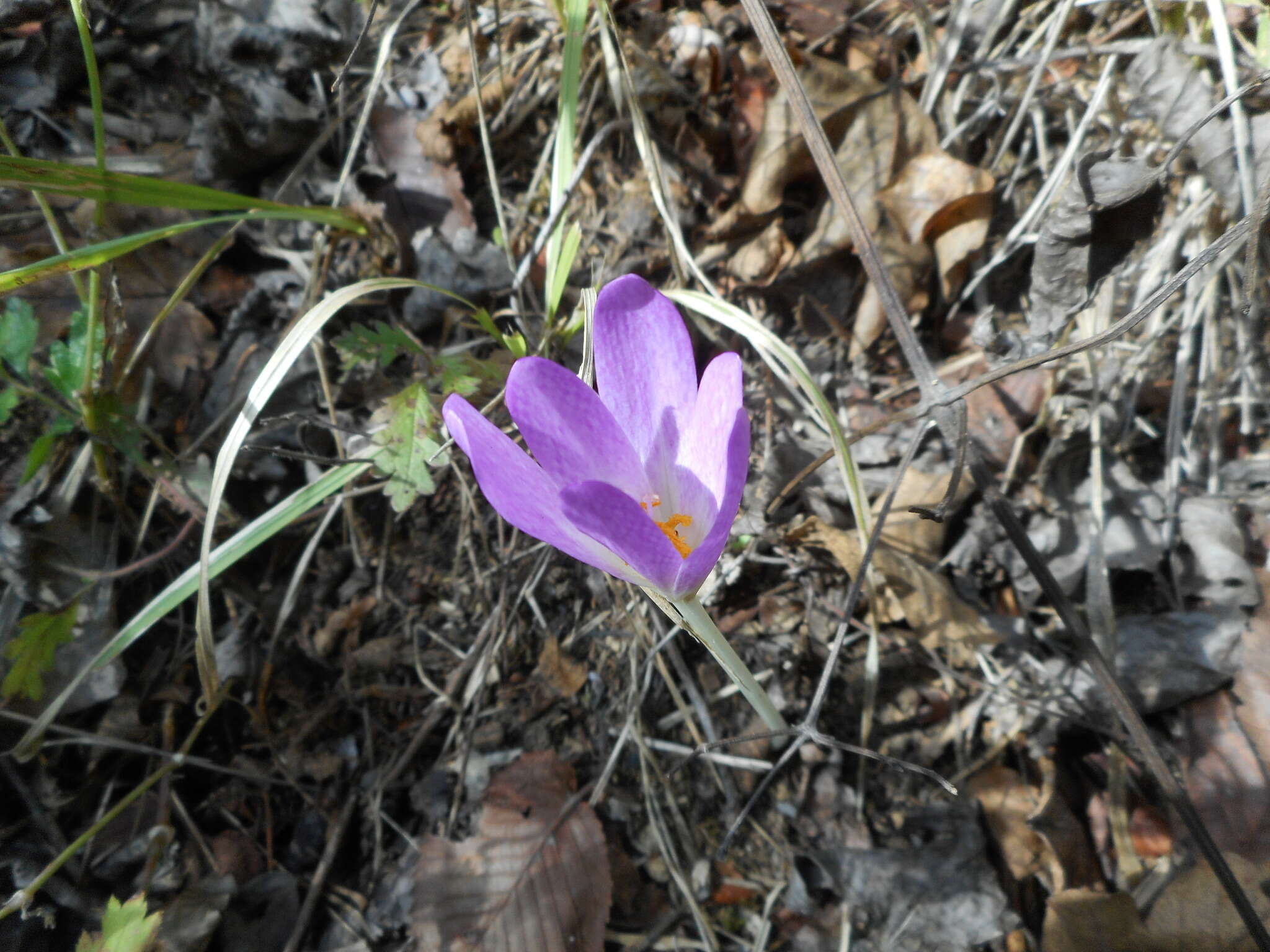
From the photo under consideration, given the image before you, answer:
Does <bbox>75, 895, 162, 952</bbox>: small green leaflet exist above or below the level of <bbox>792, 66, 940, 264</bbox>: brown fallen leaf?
below

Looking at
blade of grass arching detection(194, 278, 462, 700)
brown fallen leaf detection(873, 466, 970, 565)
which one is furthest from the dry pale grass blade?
brown fallen leaf detection(873, 466, 970, 565)

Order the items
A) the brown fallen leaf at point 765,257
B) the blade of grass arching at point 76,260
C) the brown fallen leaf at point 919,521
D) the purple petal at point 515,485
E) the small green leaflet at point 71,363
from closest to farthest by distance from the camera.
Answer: the purple petal at point 515,485 < the blade of grass arching at point 76,260 < the small green leaflet at point 71,363 < the brown fallen leaf at point 919,521 < the brown fallen leaf at point 765,257

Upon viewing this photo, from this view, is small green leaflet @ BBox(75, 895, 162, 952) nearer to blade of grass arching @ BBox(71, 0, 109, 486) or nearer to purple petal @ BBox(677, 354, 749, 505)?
blade of grass arching @ BBox(71, 0, 109, 486)

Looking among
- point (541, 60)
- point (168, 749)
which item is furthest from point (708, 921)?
point (541, 60)

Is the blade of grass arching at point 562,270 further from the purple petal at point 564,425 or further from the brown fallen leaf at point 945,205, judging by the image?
the brown fallen leaf at point 945,205

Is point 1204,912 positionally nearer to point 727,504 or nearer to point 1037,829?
point 1037,829

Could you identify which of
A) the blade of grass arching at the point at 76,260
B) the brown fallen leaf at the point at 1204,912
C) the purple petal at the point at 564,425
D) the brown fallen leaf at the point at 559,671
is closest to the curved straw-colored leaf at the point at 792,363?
the purple petal at the point at 564,425
